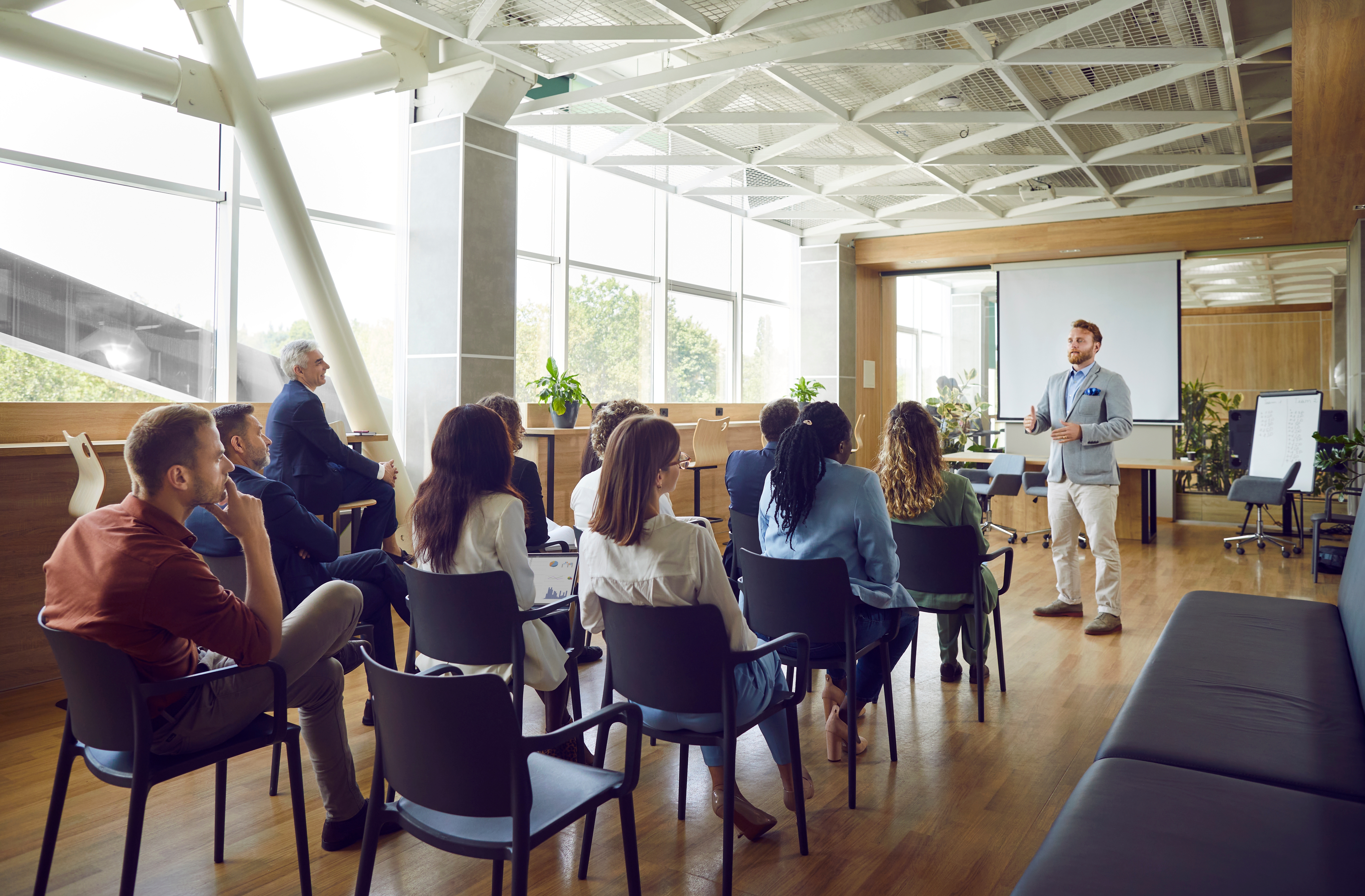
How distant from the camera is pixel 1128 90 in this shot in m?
6.17

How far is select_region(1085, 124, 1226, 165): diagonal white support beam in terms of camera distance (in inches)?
279

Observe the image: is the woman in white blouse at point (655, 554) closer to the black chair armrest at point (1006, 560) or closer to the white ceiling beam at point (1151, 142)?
the black chair armrest at point (1006, 560)

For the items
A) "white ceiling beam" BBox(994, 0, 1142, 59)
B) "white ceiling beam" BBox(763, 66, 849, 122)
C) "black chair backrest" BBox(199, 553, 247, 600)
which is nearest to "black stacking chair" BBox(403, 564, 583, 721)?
"black chair backrest" BBox(199, 553, 247, 600)

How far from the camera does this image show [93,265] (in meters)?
5.00

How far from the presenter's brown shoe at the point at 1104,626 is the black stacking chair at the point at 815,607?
8.06 feet

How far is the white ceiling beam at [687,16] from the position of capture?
5.07 m

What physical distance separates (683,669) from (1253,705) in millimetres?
1477

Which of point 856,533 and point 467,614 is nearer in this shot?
point 467,614

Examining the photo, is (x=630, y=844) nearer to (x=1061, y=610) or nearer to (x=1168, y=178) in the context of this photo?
(x=1061, y=610)

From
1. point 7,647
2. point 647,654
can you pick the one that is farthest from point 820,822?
point 7,647

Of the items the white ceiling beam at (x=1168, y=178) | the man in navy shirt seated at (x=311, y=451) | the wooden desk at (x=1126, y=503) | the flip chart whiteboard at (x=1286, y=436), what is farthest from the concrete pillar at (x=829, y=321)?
the man in navy shirt seated at (x=311, y=451)

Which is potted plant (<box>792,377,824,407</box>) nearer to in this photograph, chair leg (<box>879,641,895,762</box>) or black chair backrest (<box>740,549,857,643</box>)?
chair leg (<box>879,641,895,762</box>)

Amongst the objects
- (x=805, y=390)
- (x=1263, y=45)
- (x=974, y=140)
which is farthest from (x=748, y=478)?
(x=805, y=390)

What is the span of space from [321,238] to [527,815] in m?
5.64
